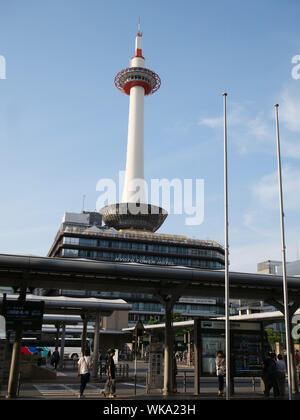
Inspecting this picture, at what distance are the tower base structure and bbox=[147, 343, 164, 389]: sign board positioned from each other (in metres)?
106

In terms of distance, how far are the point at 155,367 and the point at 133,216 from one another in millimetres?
108662

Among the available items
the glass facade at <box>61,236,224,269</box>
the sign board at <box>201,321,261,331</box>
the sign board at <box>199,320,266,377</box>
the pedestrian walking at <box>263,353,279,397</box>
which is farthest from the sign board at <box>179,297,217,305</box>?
the pedestrian walking at <box>263,353,279,397</box>

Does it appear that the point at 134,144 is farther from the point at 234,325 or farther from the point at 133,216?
the point at 234,325

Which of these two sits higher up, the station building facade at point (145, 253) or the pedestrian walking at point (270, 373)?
the station building facade at point (145, 253)

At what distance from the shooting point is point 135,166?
128 metres

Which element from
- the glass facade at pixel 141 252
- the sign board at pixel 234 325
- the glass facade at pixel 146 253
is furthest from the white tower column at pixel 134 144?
the sign board at pixel 234 325

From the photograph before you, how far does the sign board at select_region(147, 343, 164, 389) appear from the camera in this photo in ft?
69.1

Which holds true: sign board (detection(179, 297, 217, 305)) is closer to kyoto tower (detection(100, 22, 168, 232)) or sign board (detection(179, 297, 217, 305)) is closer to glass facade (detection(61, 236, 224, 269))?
glass facade (detection(61, 236, 224, 269))

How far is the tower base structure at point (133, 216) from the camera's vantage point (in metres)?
128

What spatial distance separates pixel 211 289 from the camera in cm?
A: 2269

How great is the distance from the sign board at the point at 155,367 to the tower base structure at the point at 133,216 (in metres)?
106

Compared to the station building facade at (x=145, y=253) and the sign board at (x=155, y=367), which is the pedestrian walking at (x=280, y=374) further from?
the station building facade at (x=145, y=253)
